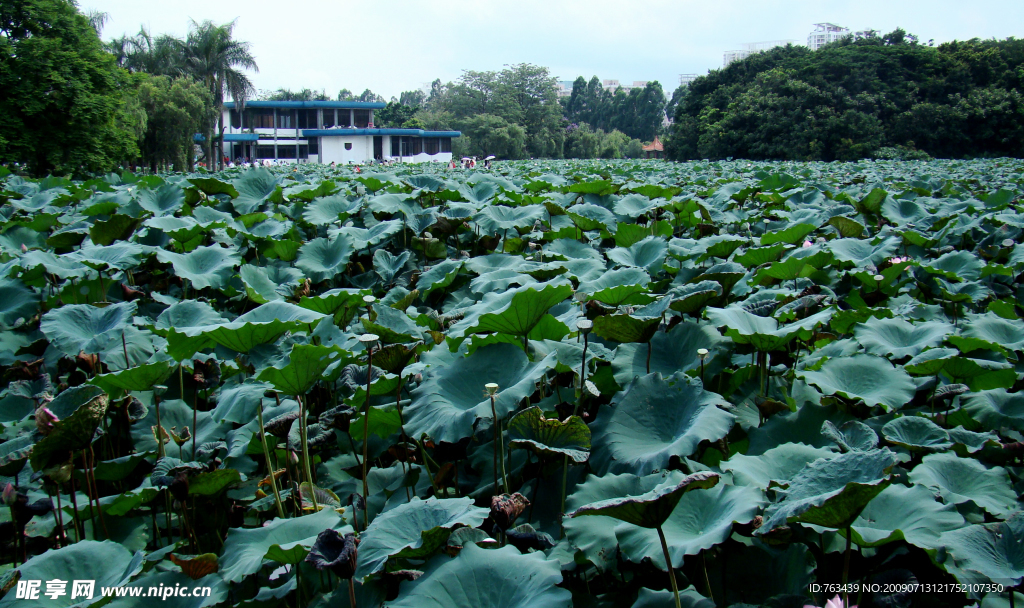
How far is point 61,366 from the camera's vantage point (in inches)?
73.2

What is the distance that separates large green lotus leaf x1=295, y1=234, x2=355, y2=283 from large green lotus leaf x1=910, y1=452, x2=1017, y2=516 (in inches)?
74.9

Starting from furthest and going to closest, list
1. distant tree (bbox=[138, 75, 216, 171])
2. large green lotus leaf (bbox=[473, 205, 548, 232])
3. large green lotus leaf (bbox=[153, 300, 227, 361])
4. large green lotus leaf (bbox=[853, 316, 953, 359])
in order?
distant tree (bbox=[138, 75, 216, 171])
large green lotus leaf (bbox=[473, 205, 548, 232])
large green lotus leaf (bbox=[153, 300, 227, 361])
large green lotus leaf (bbox=[853, 316, 953, 359])

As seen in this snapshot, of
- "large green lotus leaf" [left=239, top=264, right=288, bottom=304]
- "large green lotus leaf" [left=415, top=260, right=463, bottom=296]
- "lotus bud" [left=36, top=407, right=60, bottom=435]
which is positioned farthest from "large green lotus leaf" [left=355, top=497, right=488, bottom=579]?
"large green lotus leaf" [left=239, top=264, right=288, bottom=304]

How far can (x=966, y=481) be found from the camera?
0.95 meters

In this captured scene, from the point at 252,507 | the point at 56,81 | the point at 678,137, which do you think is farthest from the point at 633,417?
the point at 678,137

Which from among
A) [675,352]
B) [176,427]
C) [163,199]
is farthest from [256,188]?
[675,352]

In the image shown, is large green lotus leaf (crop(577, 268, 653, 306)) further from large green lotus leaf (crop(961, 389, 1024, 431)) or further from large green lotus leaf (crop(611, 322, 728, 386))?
large green lotus leaf (crop(961, 389, 1024, 431))

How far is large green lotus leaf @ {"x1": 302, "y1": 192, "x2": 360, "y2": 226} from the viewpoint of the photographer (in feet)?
9.86

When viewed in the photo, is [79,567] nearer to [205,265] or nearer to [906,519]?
[906,519]

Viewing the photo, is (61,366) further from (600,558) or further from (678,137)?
(678,137)

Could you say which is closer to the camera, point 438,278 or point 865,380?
point 865,380

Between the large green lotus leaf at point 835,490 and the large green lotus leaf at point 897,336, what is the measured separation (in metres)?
0.67

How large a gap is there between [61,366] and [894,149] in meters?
26.5

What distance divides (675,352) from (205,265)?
166 cm
